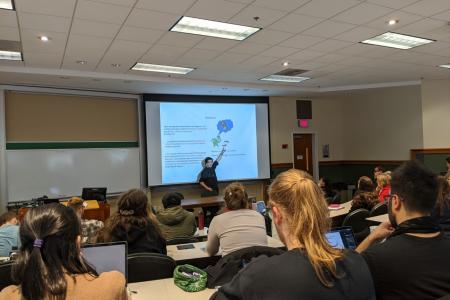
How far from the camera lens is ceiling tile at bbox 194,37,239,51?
473 centimetres

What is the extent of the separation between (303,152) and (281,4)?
6.78m

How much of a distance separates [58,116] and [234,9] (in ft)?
16.0

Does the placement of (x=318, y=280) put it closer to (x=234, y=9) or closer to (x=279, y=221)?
(x=279, y=221)

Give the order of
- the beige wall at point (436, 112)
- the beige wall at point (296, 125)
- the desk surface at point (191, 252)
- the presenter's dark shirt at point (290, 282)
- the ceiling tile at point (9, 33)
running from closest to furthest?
the presenter's dark shirt at point (290, 282), the desk surface at point (191, 252), the ceiling tile at point (9, 33), the beige wall at point (436, 112), the beige wall at point (296, 125)

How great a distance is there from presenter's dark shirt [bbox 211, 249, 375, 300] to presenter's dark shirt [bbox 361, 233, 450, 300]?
0.35m

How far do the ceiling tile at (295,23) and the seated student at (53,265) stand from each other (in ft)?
11.5

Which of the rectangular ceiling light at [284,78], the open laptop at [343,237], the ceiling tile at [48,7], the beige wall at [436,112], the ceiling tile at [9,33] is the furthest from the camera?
the beige wall at [436,112]

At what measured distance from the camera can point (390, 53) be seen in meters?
5.71

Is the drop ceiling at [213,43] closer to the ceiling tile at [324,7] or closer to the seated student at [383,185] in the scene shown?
the ceiling tile at [324,7]

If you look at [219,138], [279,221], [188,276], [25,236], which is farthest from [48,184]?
[279,221]

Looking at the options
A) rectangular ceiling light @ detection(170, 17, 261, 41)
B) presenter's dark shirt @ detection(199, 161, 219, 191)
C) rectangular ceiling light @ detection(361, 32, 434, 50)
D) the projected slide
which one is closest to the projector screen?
the projected slide

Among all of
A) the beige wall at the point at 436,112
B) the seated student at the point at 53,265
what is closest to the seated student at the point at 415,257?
the seated student at the point at 53,265

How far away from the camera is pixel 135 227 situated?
8.90ft

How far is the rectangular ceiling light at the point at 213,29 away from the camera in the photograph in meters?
4.20
